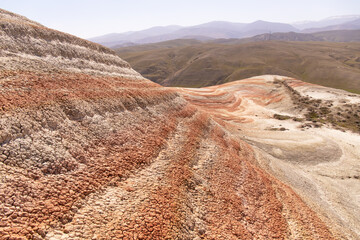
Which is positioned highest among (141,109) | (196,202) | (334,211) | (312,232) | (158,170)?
(141,109)

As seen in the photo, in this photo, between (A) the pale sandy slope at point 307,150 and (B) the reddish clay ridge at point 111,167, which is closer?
(B) the reddish clay ridge at point 111,167

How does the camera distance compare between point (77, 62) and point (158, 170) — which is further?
point (77, 62)

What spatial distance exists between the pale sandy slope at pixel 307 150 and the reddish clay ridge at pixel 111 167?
1.86 feet

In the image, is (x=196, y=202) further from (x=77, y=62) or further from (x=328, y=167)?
(x=328, y=167)

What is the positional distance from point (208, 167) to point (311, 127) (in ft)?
133

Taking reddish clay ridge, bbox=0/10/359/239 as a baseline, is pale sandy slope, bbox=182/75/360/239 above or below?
below

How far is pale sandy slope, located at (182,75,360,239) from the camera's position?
2491cm

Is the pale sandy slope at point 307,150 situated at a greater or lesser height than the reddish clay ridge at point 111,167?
lesser

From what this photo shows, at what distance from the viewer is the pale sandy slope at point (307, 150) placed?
981 inches

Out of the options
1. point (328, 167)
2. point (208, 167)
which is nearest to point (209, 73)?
point (328, 167)

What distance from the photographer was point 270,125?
49.1 m

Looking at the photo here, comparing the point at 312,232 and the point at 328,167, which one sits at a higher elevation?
the point at 312,232

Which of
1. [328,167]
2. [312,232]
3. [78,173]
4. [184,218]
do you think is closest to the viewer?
[78,173]

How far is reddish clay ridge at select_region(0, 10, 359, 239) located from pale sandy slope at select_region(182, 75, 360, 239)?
0.57m
